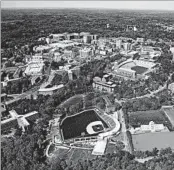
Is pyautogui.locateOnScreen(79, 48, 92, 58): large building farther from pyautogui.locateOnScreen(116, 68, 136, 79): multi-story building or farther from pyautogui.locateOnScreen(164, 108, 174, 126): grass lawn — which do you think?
pyautogui.locateOnScreen(164, 108, 174, 126): grass lawn

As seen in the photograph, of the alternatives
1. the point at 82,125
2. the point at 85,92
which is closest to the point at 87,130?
the point at 82,125

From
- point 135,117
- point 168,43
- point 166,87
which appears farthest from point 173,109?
point 168,43

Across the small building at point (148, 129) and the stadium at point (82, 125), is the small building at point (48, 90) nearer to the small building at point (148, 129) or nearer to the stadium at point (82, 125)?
the stadium at point (82, 125)

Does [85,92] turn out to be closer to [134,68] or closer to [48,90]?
[48,90]

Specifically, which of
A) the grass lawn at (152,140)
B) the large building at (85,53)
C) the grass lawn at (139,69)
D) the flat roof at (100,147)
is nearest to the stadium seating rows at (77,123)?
the flat roof at (100,147)

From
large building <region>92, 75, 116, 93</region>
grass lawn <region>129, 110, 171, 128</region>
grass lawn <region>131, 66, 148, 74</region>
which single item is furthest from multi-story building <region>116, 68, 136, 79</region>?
grass lawn <region>129, 110, 171, 128</region>

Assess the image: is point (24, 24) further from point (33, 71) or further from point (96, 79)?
point (96, 79)
